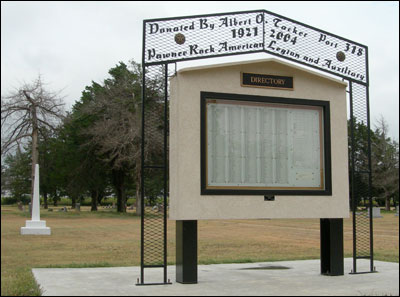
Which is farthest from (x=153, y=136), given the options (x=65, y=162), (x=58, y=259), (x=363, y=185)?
(x=363, y=185)

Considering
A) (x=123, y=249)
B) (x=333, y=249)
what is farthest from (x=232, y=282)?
(x=123, y=249)

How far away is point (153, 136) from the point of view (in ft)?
124

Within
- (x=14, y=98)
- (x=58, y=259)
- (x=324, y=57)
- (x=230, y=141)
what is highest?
(x=14, y=98)

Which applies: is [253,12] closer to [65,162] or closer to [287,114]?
[287,114]

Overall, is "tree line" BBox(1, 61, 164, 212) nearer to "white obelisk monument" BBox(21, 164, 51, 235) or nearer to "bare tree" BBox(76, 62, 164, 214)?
"bare tree" BBox(76, 62, 164, 214)

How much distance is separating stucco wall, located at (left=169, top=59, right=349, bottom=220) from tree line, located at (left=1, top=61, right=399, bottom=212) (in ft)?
67.3

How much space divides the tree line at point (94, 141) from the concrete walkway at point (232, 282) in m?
19.5

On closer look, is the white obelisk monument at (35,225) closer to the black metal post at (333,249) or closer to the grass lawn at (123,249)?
the grass lawn at (123,249)

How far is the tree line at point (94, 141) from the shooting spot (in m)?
32.5

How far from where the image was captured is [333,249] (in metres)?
11.0

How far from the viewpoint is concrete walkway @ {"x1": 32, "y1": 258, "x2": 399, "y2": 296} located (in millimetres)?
8914

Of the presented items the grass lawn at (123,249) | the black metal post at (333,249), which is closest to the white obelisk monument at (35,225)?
the grass lawn at (123,249)

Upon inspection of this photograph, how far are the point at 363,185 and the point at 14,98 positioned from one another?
24.9 meters

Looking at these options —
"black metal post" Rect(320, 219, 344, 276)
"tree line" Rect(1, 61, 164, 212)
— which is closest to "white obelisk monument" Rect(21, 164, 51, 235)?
"tree line" Rect(1, 61, 164, 212)
